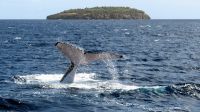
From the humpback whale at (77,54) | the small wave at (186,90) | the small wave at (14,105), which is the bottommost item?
the small wave at (186,90)

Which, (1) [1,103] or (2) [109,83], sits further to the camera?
(2) [109,83]

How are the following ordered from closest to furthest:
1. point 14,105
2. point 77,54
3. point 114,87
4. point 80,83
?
point 14,105 < point 77,54 < point 114,87 < point 80,83

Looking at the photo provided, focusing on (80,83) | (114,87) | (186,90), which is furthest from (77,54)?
(186,90)

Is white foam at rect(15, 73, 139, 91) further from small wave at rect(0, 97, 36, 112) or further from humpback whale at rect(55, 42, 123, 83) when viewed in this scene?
small wave at rect(0, 97, 36, 112)

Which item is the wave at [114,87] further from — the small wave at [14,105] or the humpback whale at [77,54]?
the small wave at [14,105]

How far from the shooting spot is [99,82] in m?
37.5

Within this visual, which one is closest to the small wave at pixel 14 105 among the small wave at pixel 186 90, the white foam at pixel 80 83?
the white foam at pixel 80 83

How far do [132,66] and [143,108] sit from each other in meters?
25.2

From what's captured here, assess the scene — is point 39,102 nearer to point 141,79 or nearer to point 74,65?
point 74,65

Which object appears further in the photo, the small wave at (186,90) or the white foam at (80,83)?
the white foam at (80,83)

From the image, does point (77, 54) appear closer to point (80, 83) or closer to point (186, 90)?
point (80, 83)

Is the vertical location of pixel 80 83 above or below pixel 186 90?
above

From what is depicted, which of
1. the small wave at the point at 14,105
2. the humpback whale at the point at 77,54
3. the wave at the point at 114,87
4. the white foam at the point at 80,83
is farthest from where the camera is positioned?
the white foam at the point at 80,83

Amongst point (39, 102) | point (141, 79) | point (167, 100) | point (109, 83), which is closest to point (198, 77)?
point (141, 79)
